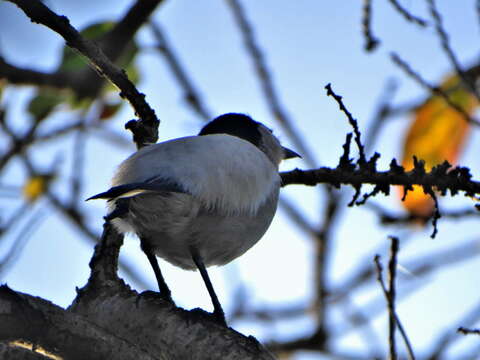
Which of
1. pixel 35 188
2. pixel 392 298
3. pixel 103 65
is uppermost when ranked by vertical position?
pixel 35 188

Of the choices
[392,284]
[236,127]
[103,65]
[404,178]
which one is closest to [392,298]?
[392,284]

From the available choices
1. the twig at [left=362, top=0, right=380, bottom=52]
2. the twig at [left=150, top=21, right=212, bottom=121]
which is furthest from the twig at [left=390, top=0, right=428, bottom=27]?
the twig at [left=150, top=21, right=212, bottom=121]

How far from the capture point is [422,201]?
4.30 metres

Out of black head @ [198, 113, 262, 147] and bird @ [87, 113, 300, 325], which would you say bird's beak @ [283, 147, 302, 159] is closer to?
black head @ [198, 113, 262, 147]

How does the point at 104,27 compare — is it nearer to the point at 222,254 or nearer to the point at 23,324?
the point at 222,254

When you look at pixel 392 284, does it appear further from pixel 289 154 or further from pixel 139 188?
pixel 289 154

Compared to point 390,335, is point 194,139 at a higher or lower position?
higher

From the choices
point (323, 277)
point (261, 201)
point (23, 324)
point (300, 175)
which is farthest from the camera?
point (323, 277)

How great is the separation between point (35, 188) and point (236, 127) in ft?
5.90

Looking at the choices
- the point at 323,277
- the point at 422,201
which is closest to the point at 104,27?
the point at 422,201

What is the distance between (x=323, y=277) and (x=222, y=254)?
7.55ft

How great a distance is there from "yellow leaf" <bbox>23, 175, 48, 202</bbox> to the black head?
1531 mm

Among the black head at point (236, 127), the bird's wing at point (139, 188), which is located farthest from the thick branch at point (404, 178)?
the black head at point (236, 127)

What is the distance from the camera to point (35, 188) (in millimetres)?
5531
